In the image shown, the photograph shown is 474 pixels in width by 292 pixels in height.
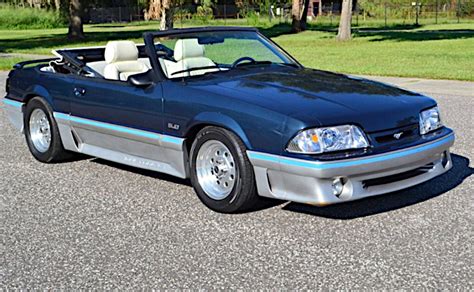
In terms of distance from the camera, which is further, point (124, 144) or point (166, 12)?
point (166, 12)

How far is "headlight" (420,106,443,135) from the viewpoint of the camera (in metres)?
5.52

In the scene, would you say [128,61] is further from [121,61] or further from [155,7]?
[155,7]

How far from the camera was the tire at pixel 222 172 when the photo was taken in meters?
5.25

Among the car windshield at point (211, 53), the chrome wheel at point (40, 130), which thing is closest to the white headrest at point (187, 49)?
the car windshield at point (211, 53)

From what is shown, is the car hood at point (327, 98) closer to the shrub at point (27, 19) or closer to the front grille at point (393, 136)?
the front grille at point (393, 136)

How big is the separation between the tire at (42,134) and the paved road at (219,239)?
25.8 inches

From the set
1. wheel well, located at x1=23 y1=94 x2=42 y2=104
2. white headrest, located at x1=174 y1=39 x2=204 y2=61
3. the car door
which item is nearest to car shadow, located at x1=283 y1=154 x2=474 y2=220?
the car door

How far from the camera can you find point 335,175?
4.84 meters

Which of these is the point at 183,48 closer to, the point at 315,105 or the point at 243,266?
the point at 315,105

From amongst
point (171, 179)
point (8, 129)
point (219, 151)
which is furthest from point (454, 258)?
point (8, 129)

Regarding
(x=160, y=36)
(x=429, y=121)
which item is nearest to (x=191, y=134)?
(x=160, y=36)

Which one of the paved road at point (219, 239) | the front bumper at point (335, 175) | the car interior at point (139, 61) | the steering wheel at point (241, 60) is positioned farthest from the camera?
the steering wheel at point (241, 60)

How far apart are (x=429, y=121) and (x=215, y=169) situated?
1740 mm

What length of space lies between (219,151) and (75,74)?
222 cm
